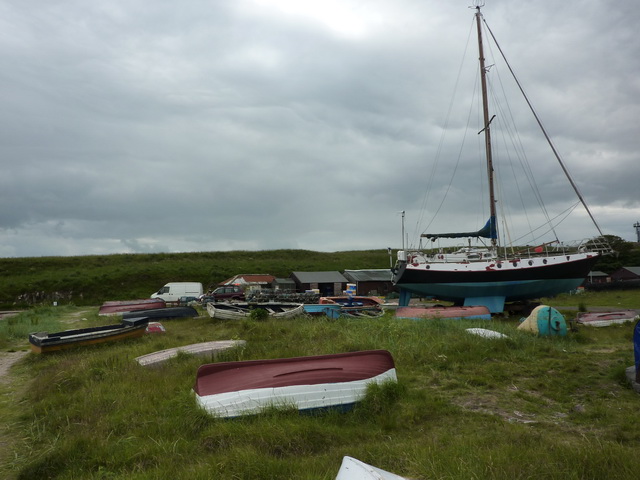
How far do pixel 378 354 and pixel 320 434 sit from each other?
97.6 inches

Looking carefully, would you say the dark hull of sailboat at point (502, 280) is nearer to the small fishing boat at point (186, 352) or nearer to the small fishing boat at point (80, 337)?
the small fishing boat at point (80, 337)

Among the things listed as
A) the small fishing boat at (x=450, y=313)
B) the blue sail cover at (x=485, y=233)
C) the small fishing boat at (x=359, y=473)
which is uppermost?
the blue sail cover at (x=485, y=233)

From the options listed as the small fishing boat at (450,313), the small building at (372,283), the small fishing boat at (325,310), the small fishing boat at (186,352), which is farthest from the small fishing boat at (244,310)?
the small building at (372,283)

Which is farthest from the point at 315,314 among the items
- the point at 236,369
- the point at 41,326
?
the point at 236,369

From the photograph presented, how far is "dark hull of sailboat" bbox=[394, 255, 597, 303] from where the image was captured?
2689 centimetres

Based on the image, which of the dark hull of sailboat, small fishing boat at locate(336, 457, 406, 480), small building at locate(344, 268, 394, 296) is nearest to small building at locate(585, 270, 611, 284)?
small building at locate(344, 268, 394, 296)

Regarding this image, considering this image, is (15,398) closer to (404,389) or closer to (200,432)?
(200,432)

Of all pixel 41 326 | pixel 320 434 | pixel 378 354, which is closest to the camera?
pixel 320 434

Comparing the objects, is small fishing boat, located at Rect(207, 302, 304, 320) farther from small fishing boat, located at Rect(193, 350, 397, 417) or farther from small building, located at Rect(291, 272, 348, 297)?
small building, located at Rect(291, 272, 348, 297)

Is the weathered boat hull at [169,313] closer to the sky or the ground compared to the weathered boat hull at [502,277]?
closer to the ground

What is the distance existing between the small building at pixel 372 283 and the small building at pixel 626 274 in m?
26.4

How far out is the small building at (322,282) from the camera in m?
46.3

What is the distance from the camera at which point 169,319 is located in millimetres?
25062

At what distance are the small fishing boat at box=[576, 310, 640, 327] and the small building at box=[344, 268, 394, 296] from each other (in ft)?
87.5
